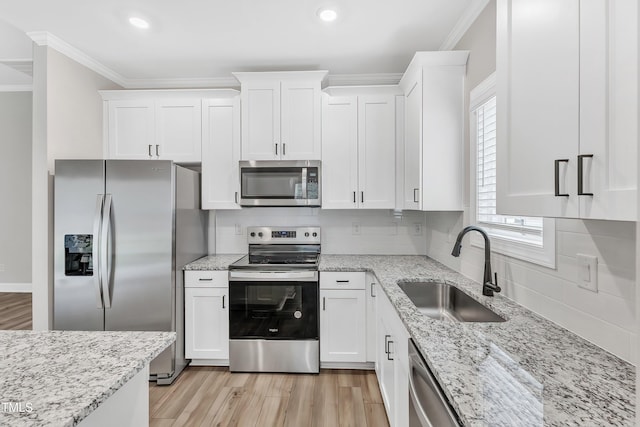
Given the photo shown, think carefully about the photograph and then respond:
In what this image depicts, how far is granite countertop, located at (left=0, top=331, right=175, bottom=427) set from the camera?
69cm

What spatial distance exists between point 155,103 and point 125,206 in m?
1.13

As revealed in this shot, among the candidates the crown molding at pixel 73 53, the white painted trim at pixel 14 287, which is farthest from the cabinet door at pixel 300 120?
the white painted trim at pixel 14 287

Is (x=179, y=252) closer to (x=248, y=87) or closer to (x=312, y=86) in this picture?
(x=248, y=87)

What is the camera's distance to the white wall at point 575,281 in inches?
40.6

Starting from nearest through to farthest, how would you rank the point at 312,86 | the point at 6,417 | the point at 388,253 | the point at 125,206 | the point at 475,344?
the point at 6,417 < the point at 475,344 < the point at 125,206 < the point at 312,86 < the point at 388,253

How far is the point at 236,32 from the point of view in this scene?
2422 millimetres

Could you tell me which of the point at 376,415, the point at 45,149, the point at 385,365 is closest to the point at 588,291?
the point at 385,365

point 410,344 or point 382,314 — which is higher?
point 410,344

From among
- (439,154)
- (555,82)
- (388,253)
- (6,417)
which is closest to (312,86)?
(439,154)

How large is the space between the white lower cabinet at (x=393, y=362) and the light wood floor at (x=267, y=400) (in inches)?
8.7

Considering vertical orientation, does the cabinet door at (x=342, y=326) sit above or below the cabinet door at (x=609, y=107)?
below

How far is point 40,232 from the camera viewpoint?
2.56 meters

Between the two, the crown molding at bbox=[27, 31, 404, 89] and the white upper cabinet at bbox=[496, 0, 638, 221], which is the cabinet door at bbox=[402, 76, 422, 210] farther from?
the white upper cabinet at bbox=[496, 0, 638, 221]

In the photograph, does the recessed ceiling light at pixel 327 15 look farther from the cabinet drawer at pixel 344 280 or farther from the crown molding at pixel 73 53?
the crown molding at pixel 73 53
